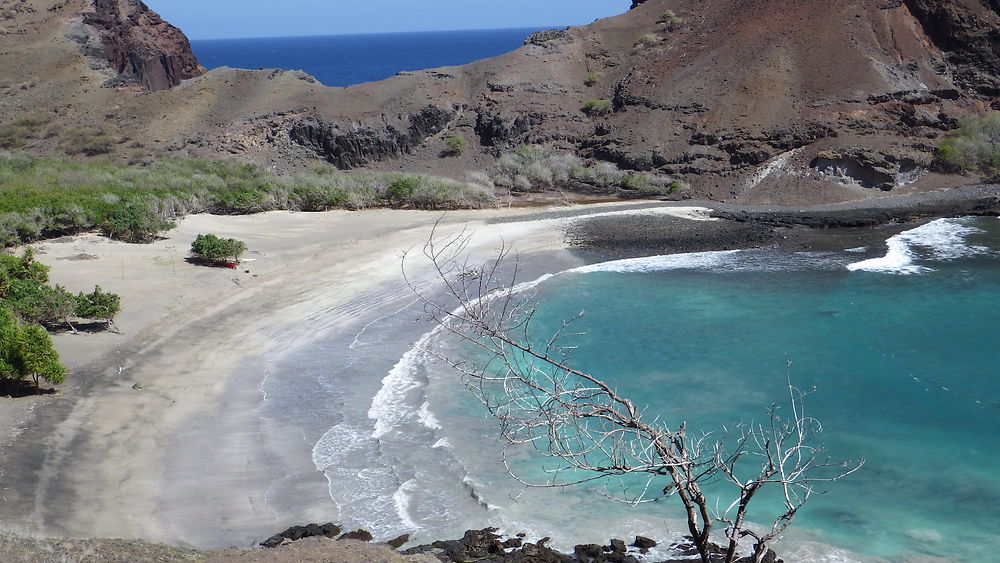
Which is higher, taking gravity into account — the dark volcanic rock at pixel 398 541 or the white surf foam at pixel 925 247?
the white surf foam at pixel 925 247

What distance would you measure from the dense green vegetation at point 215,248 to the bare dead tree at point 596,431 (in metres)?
5.11

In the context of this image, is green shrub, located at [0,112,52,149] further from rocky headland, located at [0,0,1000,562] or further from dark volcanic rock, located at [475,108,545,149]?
dark volcanic rock, located at [475,108,545,149]

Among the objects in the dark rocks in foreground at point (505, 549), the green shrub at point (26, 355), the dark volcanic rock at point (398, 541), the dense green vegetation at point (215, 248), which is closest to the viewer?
the dark rocks in foreground at point (505, 549)

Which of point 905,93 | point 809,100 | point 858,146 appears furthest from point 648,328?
point 905,93

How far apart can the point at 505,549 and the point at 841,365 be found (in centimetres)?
961

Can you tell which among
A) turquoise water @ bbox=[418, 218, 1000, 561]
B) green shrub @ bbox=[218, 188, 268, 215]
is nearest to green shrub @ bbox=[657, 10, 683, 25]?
turquoise water @ bbox=[418, 218, 1000, 561]

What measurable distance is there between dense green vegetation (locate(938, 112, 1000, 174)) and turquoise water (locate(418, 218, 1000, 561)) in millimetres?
8511

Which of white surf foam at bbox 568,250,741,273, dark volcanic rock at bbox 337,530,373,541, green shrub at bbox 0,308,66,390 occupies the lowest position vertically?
dark volcanic rock at bbox 337,530,373,541

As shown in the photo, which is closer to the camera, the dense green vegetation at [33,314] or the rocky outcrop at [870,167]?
the dense green vegetation at [33,314]

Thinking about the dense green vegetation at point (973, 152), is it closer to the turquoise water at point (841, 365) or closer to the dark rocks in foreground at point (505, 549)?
the turquoise water at point (841, 365)

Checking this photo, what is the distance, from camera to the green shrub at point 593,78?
4584 cm

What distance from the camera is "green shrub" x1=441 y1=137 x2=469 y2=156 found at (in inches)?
1636

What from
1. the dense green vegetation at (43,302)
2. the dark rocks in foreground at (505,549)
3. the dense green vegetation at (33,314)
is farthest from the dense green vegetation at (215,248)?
the dark rocks in foreground at (505,549)

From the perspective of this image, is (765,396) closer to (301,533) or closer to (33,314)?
(301,533)
